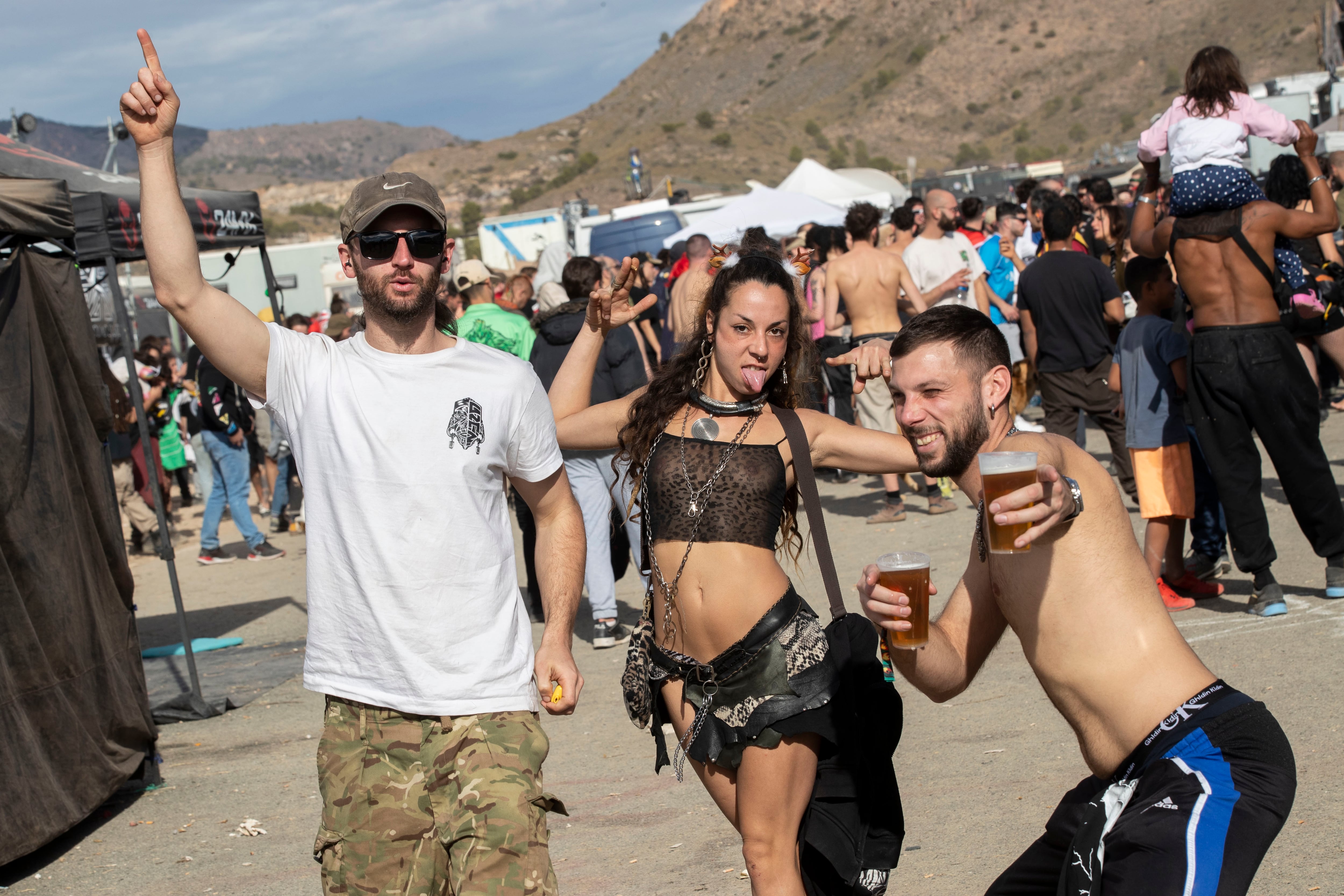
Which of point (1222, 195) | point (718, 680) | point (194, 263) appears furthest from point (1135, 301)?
point (194, 263)

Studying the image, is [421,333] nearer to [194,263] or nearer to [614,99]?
[194,263]

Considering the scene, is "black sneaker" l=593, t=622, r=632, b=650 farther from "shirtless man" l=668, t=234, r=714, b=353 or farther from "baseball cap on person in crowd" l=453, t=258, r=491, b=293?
"baseball cap on person in crowd" l=453, t=258, r=491, b=293

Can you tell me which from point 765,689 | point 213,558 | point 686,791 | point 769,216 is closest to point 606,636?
point 686,791

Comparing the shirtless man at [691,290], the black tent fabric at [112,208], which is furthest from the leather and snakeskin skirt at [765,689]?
the black tent fabric at [112,208]

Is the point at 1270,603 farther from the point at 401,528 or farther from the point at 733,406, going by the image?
the point at 401,528

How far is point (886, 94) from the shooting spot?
355ft

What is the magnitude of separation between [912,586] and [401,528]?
118cm

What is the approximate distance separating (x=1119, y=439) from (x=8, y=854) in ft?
24.0

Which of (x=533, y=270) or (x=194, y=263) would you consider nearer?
(x=194, y=263)

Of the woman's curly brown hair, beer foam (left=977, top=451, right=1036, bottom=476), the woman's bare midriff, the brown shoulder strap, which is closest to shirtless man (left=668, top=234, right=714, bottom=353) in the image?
the woman's curly brown hair

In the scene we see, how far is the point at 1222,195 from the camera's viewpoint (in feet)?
19.3

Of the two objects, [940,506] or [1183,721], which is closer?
[1183,721]

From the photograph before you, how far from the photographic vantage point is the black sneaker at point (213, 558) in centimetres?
1198

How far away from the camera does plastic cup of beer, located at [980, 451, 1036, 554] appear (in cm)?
230
